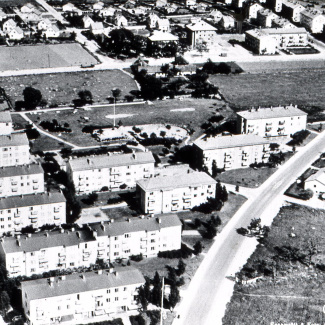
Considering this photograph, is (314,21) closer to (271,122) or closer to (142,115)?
(271,122)

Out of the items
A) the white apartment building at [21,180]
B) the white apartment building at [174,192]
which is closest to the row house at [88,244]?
the white apartment building at [174,192]

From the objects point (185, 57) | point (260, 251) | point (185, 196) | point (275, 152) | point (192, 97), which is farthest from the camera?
point (185, 57)

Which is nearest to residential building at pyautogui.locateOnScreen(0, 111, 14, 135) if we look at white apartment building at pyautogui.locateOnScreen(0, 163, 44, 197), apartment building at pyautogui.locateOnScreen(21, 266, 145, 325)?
white apartment building at pyautogui.locateOnScreen(0, 163, 44, 197)

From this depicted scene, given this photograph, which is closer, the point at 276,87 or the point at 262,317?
the point at 262,317

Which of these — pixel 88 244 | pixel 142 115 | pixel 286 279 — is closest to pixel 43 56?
pixel 142 115

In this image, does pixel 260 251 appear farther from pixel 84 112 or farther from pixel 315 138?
pixel 84 112

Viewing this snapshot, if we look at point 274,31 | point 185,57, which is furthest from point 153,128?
point 274,31
